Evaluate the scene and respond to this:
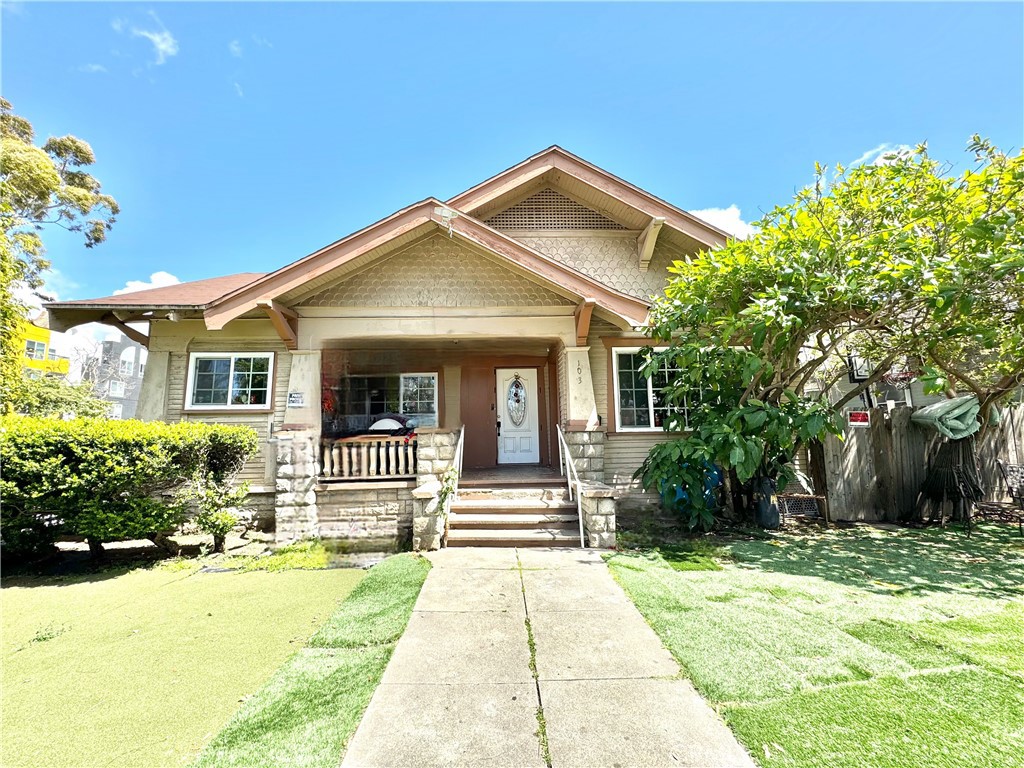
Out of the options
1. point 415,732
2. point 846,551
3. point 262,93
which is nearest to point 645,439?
point 846,551

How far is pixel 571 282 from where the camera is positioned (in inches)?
283

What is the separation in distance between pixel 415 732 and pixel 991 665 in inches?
150

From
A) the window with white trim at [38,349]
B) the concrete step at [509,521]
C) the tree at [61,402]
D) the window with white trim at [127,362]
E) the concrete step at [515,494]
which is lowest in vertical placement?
the concrete step at [509,521]

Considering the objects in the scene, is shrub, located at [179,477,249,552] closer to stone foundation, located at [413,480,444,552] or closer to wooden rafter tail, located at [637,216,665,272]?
stone foundation, located at [413,480,444,552]

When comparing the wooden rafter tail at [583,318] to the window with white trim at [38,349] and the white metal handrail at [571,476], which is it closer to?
the white metal handrail at [571,476]

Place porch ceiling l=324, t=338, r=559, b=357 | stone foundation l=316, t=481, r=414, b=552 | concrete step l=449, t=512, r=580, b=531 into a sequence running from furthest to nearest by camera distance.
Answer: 1. porch ceiling l=324, t=338, r=559, b=357
2. stone foundation l=316, t=481, r=414, b=552
3. concrete step l=449, t=512, r=580, b=531

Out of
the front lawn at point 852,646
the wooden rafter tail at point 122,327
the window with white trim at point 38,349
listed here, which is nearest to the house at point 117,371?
the window with white trim at point 38,349

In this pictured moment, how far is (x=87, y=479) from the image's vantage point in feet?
16.8

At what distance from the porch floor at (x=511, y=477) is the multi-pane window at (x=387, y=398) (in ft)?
6.08

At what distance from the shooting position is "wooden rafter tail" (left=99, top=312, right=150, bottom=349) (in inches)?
306

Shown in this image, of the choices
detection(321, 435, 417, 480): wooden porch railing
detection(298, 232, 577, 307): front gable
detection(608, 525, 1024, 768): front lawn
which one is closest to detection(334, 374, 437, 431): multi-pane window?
detection(321, 435, 417, 480): wooden porch railing

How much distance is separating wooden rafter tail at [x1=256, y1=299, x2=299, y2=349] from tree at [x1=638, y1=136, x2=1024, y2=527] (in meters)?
6.11

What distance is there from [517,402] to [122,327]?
7924 millimetres

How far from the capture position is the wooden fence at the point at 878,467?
25.0 ft
